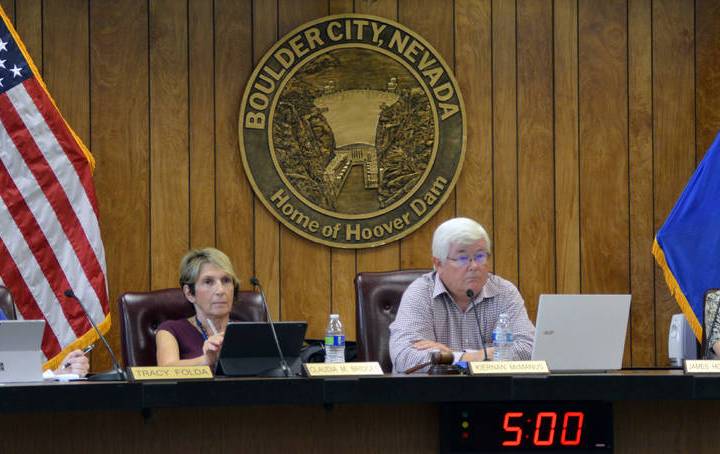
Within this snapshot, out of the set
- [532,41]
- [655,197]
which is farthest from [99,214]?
[655,197]

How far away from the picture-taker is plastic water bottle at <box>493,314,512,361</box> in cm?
348

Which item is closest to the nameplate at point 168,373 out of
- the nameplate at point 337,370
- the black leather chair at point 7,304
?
the nameplate at point 337,370

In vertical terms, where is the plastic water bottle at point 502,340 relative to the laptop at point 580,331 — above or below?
below

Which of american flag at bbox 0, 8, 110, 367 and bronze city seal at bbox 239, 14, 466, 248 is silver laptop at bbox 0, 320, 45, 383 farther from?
bronze city seal at bbox 239, 14, 466, 248

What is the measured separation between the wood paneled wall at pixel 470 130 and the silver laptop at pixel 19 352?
2.07 meters

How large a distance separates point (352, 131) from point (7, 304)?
1.78m

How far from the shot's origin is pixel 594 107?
5.06 metres

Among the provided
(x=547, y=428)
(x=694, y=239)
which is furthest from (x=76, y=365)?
(x=694, y=239)

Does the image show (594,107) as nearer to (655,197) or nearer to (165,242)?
(655,197)

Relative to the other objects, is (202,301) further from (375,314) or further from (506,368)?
(506,368)

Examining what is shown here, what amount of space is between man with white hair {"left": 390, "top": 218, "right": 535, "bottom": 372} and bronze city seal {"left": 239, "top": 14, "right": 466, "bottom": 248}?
106cm

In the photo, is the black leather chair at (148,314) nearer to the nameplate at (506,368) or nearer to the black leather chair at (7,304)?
the black leather chair at (7,304)

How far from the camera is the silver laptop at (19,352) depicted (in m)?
2.58

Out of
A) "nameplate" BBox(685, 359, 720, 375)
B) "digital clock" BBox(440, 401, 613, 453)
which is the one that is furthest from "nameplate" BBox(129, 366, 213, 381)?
"nameplate" BBox(685, 359, 720, 375)
